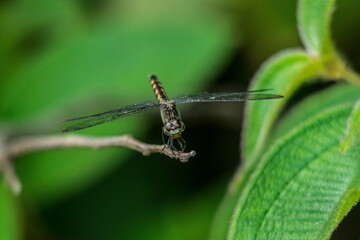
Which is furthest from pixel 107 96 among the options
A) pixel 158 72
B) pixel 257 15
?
pixel 257 15

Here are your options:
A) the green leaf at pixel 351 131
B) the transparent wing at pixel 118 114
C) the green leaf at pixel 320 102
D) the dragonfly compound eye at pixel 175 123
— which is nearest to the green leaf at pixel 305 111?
the green leaf at pixel 320 102

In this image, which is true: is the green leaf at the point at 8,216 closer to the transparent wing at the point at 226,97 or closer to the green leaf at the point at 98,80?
the green leaf at the point at 98,80

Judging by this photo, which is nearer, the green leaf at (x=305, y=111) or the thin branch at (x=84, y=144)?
the thin branch at (x=84, y=144)

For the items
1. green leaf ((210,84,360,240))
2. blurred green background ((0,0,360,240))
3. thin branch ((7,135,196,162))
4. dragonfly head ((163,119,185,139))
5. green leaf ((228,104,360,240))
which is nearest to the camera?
green leaf ((228,104,360,240))

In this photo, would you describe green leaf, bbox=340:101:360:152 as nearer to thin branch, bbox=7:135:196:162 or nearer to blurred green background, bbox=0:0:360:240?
thin branch, bbox=7:135:196:162

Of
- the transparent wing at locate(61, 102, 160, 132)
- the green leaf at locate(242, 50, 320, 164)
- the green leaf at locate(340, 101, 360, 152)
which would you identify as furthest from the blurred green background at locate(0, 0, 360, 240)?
the green leaf at locate(340, 101, 360, 152)

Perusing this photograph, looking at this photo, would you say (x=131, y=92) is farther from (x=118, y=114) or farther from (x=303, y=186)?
(x=303, y=186)

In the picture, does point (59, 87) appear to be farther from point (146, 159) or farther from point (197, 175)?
point (197, 175)
